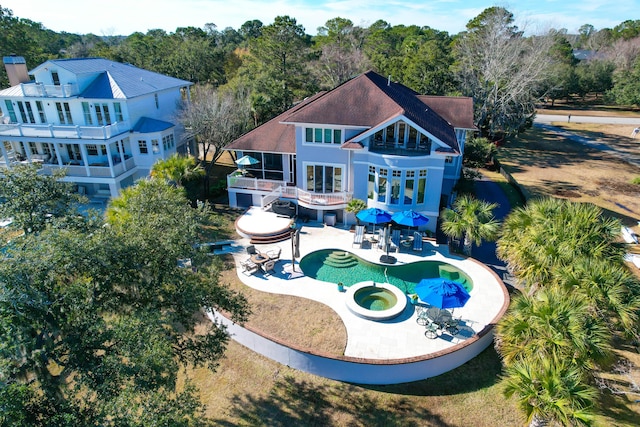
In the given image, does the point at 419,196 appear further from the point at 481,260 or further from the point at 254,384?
the point at 254,384

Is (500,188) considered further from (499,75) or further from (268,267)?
(268,267)

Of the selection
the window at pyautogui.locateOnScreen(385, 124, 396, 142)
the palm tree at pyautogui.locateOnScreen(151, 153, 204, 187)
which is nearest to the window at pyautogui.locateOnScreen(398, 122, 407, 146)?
the window at pyautogui.locateOnScreen(385, 124, 396, 142)

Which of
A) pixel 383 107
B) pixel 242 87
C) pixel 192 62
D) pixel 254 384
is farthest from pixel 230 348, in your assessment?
pixel 192 62

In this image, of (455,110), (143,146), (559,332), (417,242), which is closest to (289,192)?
(417,242)

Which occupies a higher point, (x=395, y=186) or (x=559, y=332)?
(x=395, y=186)

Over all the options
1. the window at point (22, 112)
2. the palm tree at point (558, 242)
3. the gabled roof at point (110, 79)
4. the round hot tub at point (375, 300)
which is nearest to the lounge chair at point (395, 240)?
the round hot tub at point (375, 300)

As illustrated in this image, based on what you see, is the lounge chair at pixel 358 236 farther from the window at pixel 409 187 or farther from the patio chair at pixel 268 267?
the patio chair at pixel 268 267

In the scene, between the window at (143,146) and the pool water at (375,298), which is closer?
the pool water at (375,298)
